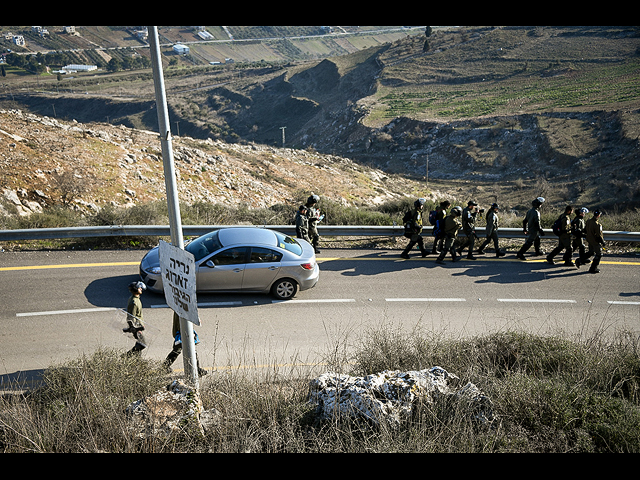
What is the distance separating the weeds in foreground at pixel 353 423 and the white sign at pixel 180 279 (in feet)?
3.89

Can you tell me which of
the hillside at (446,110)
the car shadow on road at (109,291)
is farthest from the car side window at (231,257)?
the hillside at (446,110)

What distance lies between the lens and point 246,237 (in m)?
10.5

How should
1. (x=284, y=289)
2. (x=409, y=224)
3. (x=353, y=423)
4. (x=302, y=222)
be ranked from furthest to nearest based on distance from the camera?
(x=409, y=224) < (x=302, y=222) < (x=284, y=289) < (x=353, y=423)

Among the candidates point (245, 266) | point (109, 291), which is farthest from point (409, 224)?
point (109, 291)

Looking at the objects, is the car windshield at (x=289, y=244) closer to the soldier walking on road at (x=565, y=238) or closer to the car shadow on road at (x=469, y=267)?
the car shadow on road at (x=469, y=267)

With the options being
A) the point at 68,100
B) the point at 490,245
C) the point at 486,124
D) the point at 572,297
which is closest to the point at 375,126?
the point at 486,124

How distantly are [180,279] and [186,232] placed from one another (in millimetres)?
9206

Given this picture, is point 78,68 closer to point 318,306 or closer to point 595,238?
Result: point 318,306

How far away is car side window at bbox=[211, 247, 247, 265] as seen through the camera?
10000mm
